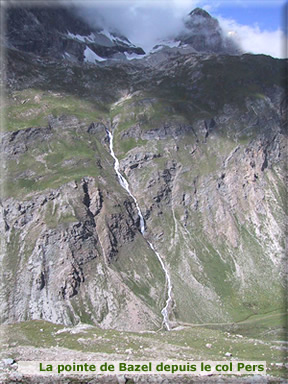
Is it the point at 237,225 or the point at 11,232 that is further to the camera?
the point at 237,225

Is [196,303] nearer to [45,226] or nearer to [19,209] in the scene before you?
[45,226]

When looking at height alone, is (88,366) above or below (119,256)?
below

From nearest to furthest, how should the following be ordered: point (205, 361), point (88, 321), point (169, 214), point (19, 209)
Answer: point (205, 361) < point (88, 321) < point (19, 209) < point (169, 214)

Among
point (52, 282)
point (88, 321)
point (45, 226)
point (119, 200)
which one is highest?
point (119, 200)

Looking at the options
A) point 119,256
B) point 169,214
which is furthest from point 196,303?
point 169,214

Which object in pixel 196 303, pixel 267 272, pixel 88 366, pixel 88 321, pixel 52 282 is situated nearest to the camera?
pixel 88 366

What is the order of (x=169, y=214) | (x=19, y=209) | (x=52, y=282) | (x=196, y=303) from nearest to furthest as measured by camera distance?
(x=52, y=282) < (x=196, y=303) < (x=19, y=209) < (x=169, y=214)

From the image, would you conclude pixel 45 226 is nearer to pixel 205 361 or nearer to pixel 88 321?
pixel 88 321

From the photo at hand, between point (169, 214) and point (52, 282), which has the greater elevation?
point (169, 214)

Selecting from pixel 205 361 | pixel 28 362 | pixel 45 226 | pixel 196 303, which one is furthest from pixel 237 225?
pixel 28 362
